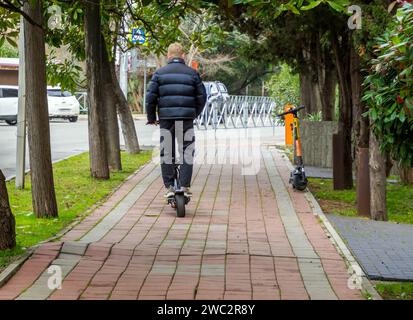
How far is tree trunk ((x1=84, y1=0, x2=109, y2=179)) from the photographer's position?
1416 cm

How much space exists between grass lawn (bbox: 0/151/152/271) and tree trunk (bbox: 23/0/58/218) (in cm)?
38

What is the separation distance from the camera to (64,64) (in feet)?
49.3

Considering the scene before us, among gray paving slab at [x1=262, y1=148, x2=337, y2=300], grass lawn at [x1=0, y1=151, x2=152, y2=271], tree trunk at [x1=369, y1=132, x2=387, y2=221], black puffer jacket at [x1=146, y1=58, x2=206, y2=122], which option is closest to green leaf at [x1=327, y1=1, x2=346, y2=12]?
gray paving slab at [x1=262, y1=148, x2=337, y2=300]

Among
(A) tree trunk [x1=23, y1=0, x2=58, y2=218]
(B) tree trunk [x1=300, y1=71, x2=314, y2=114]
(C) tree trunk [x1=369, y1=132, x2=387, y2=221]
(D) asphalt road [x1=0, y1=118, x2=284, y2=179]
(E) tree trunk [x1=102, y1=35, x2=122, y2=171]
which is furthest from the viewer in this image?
(B) tree trunk [x1=300, y1=71, x2=314, y2=114]

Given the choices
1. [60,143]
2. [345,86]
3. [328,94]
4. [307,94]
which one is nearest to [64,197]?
[345,86]

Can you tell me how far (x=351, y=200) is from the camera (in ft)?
43.6

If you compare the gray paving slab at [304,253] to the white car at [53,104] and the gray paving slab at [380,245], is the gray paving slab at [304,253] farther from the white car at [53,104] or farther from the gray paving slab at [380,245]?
the white car at [53,104]

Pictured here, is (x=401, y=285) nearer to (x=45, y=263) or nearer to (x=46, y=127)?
(x=45, y=263)

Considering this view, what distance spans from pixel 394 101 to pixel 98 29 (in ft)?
28.9

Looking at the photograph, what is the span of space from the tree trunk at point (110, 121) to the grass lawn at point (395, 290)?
30.8ft

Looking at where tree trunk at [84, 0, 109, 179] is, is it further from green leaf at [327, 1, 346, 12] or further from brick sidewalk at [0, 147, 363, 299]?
green leaf at [327, 1, 346, 12]

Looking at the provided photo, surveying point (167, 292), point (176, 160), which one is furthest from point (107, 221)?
point (167, 292)

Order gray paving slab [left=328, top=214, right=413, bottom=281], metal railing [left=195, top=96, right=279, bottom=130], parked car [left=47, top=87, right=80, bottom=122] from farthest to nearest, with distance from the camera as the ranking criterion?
parked car [left=47, top=87, right=80, bottom=122] < metal railing [left=195, top=96, right=279, bottom=130] < gray paving slab [left=328, top=214, right=413, bottom=281]

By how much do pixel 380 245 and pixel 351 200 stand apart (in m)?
4.31
